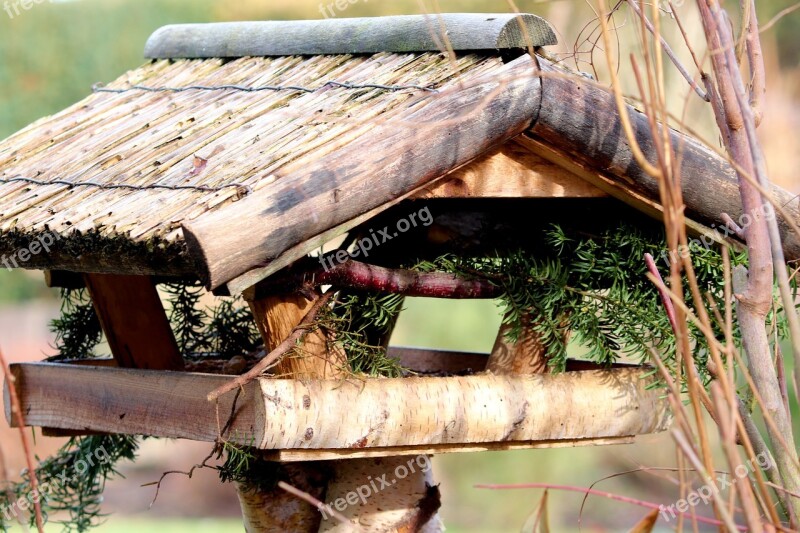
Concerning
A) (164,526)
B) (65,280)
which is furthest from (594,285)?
(164,526)

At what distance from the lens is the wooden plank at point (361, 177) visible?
1.23 metres

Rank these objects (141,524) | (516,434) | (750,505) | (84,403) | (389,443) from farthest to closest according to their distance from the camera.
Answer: (141,524)
(84,403)
(516,434)
(389,443)
(750,505)

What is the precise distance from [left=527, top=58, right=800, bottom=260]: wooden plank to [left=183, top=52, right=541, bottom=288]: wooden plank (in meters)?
0.04

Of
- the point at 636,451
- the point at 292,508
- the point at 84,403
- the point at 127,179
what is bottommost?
the point at 636,451

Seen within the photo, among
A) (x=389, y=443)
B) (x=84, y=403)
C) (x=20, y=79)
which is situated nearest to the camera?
(x=389, y=443)

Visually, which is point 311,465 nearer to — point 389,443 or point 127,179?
point 389,443

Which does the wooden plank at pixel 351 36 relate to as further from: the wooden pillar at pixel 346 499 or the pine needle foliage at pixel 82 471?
the pine needle foliage at pixel 82 471

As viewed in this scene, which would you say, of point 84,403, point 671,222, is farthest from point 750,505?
point 84,403

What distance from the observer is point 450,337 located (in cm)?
660

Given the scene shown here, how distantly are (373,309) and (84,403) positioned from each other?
0.63 metres

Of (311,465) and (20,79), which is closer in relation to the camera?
(311,465)

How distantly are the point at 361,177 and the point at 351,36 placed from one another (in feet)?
1.92

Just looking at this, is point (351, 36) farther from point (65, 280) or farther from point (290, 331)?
point (65, 280)

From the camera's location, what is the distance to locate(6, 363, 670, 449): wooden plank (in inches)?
57.7
